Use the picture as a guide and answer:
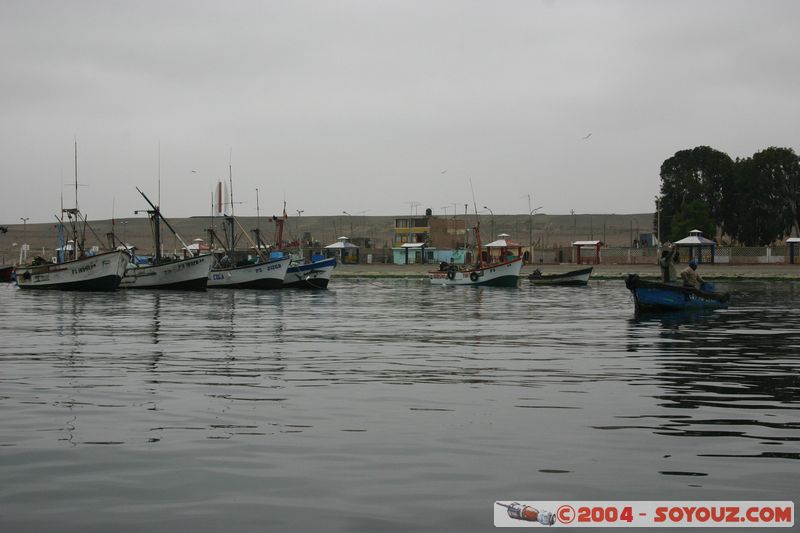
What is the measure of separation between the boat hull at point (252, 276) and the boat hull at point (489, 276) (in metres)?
13.2

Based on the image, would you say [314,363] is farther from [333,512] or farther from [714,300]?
[714,300]

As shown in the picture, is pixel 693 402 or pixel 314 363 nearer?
pixel 693 402

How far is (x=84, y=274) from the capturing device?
70250 mm

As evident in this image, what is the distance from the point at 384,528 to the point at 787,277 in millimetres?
86332

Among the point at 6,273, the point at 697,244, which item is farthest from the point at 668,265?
the point at 6,273

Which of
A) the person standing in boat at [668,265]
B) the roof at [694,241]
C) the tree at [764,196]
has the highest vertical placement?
the tree at [764,196]

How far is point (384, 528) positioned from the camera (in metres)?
8.59

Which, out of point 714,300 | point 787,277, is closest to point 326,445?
point 714,300

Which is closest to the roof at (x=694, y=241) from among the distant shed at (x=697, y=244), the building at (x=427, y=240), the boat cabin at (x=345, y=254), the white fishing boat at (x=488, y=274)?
the distant shed at (x=697, y=244)

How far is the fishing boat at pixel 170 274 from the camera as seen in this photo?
71188 millimetres

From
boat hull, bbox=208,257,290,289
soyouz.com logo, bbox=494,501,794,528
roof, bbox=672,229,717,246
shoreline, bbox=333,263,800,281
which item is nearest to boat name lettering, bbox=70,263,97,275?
boat hull, bbox=208,257,290,289

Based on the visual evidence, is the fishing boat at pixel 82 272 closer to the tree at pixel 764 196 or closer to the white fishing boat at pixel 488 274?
the white fishing boat at pixel 488 274

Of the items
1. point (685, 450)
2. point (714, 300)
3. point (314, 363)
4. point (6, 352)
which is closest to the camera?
point (685, 450)

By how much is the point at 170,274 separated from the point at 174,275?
0.31 metres
